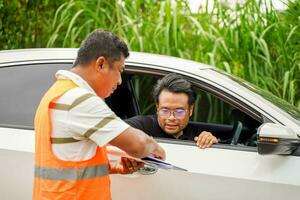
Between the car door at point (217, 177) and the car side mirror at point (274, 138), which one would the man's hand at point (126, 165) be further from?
the car side mirror at point (274, 138)

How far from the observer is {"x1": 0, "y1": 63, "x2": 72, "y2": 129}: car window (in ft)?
12.1

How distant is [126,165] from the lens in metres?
2.93

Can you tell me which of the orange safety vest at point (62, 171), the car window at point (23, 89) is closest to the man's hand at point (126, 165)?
the orange safety vest at point (62, 171)

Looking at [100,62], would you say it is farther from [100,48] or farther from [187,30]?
[187,30]

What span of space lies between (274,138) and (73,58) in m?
1.35

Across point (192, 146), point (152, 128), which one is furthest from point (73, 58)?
point (192, 146)

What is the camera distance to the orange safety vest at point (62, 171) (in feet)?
8.42

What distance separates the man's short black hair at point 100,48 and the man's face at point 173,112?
1.05 meters

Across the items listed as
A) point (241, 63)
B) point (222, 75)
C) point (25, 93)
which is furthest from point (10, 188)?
point (241, 63)

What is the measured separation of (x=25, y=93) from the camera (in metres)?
3.75

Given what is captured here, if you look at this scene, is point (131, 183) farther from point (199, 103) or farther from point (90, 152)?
point (199, 103)

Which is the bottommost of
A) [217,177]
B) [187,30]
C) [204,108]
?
[217,177]

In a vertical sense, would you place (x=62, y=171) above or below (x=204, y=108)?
below

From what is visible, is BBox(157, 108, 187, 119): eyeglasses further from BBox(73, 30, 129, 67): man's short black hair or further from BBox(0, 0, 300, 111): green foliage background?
BBox(0, 0, 300, 111): green foliage background
